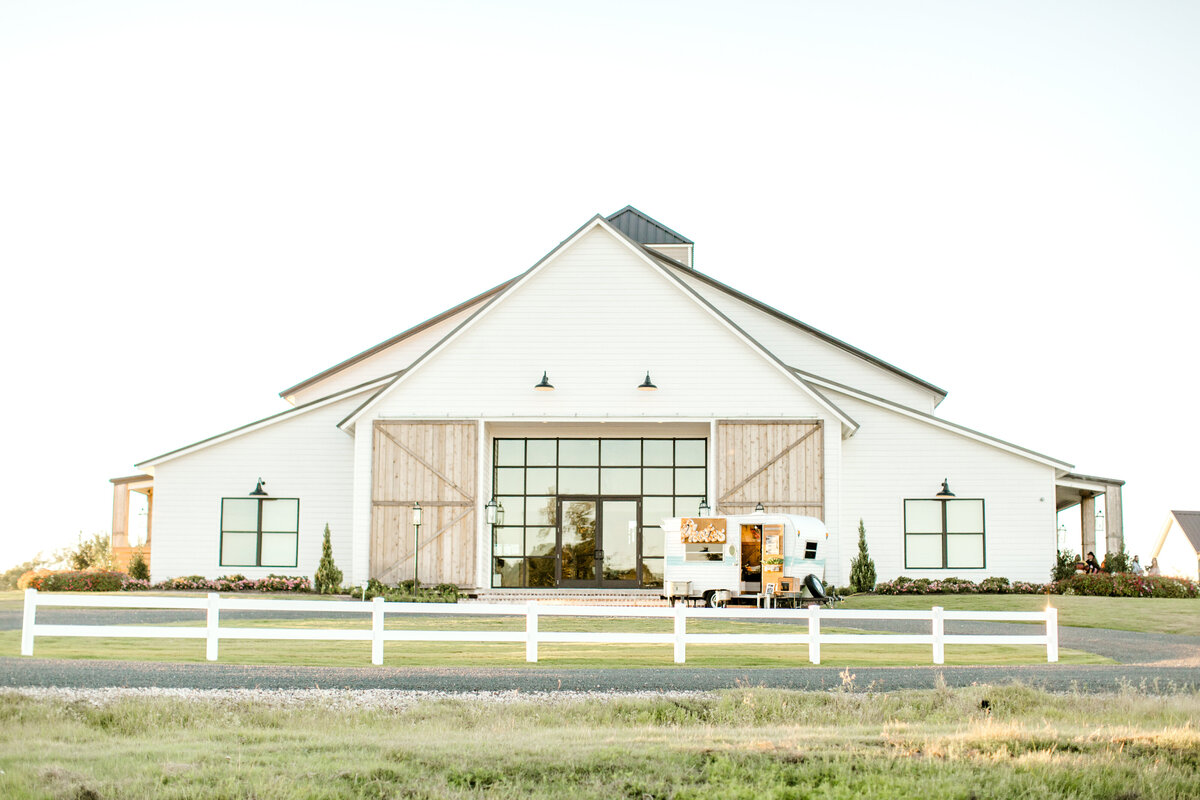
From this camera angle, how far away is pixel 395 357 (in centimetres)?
3662

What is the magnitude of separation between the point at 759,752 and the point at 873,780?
0.97 metres

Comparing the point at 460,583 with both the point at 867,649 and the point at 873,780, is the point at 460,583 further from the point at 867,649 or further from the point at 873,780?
the point at 873,780

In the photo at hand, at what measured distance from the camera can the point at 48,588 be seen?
3130 centimetres

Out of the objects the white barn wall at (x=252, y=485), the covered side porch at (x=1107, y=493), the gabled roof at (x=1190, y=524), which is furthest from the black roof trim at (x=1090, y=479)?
the gabled roof at (x=1190, y=524)

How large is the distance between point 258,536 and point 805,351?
16.3m

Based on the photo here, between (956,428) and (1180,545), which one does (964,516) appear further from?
(1180,545)

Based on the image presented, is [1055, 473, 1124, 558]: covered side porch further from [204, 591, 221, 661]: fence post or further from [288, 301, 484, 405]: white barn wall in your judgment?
[204, 591, 221, 661]: fence post

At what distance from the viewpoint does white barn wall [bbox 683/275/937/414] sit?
116 feet

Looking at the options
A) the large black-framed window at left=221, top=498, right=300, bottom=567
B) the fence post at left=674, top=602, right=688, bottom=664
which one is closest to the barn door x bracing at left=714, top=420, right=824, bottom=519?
the large black-framed window at left=221, top=498, right=300, bottom=567

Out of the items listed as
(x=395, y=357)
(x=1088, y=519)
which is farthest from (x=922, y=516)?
(x=395, y=357)

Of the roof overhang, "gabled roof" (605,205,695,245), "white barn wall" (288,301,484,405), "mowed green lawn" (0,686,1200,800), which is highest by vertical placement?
"gabled roof" (605,205,695,245)

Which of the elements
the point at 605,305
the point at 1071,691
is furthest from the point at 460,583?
the point at 1071,691

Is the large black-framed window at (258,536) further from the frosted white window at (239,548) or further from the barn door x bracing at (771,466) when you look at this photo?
the barn door x bracing at (771,466)

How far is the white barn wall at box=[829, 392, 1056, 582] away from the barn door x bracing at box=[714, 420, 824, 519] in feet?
7.06
